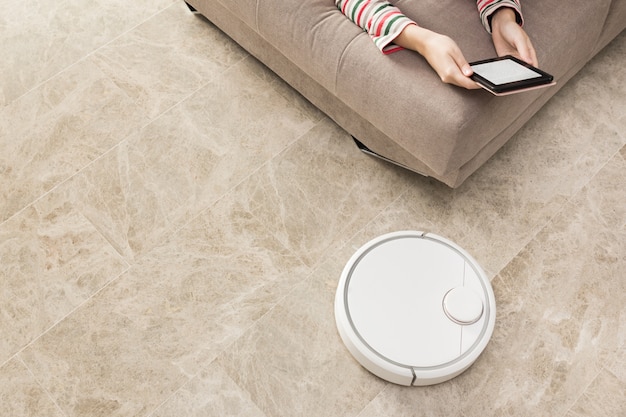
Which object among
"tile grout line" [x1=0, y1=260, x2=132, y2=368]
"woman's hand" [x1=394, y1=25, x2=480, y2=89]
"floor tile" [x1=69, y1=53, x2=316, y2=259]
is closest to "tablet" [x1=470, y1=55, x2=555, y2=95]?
"woman's hand" [x1=394, y1=25, x2=480, y2=89]

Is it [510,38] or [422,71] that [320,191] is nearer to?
[422,71]

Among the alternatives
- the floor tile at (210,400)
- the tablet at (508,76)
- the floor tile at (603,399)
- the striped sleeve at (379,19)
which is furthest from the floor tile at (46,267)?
the floor tile at (603,399)

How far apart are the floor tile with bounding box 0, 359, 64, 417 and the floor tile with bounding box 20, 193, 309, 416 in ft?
0.06

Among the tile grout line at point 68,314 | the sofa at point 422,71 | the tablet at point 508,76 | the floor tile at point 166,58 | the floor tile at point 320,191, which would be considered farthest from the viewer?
the floor tile at point 166,58

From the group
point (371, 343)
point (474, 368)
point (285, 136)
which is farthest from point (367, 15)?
point (474, 368)

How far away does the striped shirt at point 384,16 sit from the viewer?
1.43 meters

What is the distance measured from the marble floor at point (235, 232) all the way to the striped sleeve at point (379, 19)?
0.41 metres

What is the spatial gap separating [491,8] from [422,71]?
0.24 metres

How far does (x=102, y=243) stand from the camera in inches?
65.1

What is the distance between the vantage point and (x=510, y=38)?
4.71 feet

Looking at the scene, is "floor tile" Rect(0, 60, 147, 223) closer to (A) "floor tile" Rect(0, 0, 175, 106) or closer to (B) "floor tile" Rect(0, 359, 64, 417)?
(A) "floor tile" Rect(0, 0, 175, 106)

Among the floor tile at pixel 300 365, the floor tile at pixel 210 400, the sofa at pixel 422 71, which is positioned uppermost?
the sofa at pixel 422 71

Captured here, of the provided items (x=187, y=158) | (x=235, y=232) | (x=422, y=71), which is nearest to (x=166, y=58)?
(x=187, y=158)

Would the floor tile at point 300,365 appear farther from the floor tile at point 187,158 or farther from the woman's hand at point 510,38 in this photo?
the woman's hand at point 510,38
